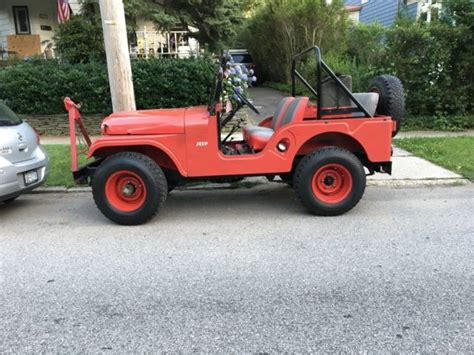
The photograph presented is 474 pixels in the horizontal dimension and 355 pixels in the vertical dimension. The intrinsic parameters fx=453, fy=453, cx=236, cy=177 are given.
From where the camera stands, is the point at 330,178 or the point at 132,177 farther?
the point at 330,178

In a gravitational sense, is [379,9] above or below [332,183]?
above

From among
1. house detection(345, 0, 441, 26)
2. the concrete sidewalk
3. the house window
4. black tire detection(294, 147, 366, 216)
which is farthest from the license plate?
the house window

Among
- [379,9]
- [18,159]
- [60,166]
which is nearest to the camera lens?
[18,159]

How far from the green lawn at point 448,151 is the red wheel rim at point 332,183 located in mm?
2536

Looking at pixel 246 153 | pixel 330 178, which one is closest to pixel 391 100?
pixel 330 178

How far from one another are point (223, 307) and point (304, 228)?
181 centimetres

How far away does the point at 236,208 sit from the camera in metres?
5.63

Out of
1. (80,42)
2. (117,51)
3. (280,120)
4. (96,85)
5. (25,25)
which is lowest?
(280,120)

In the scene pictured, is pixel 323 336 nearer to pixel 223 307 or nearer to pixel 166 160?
pixel 223 307

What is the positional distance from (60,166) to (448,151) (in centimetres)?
659

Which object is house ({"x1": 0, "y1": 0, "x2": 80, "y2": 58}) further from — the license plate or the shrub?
the license plate

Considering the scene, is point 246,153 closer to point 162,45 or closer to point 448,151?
point 448,151

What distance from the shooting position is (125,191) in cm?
505

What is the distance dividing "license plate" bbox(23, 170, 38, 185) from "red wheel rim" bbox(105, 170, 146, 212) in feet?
3.86
